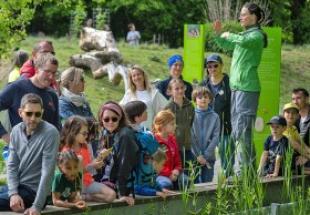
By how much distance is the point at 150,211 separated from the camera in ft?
26.9

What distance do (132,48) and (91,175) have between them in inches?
933

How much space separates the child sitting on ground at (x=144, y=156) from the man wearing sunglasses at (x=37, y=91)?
78 cm

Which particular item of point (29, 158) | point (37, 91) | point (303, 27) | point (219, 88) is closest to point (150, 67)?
point (219, 88)

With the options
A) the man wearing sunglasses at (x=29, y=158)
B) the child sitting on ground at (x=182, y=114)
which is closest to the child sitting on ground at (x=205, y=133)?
the child sitting on ground at (x=182, y=114)

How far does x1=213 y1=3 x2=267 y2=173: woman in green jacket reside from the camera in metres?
9.92

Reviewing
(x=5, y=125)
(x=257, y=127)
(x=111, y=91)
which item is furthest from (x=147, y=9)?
(x=5, y=125)

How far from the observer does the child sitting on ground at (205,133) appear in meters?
10.0

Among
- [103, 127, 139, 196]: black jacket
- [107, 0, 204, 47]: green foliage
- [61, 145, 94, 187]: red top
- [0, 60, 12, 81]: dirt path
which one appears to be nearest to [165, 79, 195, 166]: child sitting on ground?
[103, 127, 139, 196]: black jacket

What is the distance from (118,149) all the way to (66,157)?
0.75 m

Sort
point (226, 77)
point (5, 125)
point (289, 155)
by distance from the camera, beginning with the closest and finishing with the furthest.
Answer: point (289, 155), point (5, 125), point (226, 77)

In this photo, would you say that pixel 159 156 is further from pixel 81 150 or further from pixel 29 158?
pixel 29 158

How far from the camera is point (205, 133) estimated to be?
33.2ft

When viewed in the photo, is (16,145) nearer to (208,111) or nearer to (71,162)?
(71,162)

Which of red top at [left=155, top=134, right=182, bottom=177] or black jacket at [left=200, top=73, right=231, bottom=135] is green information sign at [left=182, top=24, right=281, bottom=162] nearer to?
black jacket at [left=200, top=73, right=231, bottom=135]
